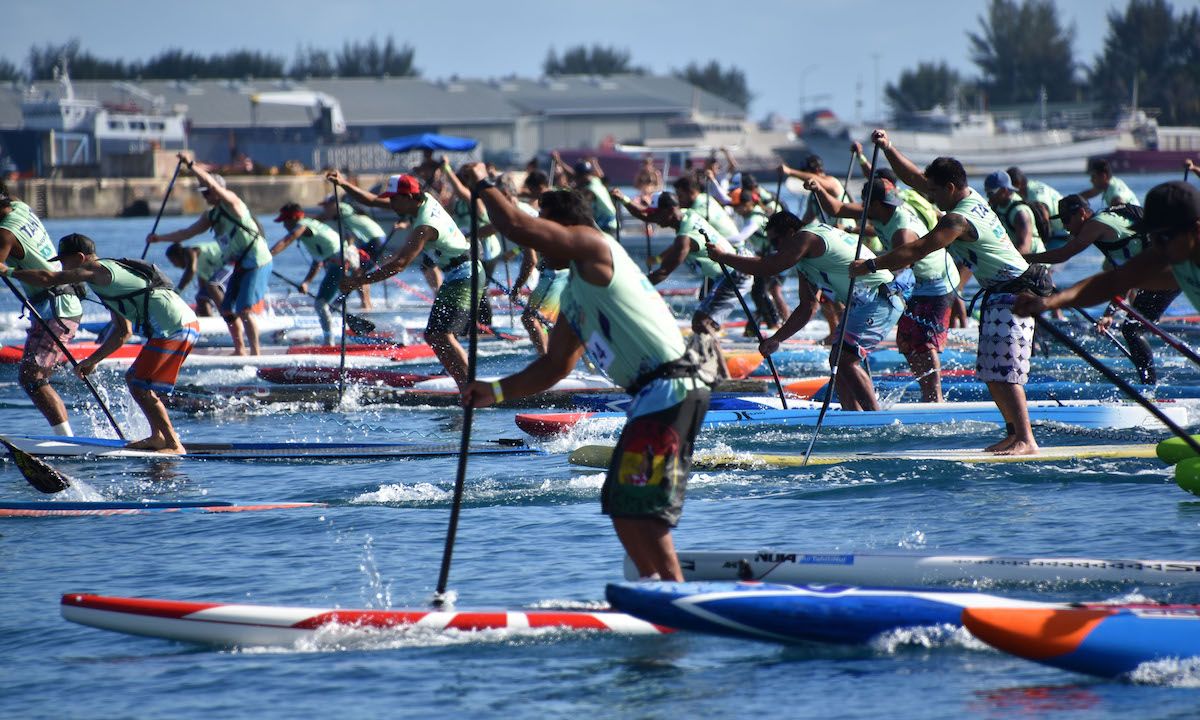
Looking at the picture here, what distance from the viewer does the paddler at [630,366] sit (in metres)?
6.44

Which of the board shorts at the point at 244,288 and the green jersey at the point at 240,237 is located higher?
the green jersey at the point at 240,237

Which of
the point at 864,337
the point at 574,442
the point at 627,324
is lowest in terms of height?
the point at 574,442

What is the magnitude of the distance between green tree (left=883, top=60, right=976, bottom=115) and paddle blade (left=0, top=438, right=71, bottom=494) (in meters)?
136

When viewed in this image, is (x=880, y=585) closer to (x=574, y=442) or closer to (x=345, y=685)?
(x=345, y=685)

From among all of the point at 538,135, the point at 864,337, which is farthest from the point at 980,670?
the point at 538,135

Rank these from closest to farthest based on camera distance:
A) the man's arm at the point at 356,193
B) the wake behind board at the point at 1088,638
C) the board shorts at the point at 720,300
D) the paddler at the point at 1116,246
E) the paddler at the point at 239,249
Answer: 1. the wake behind board at the point at 1088,638
2. the paddler at the point at 1116,246
3. the man's arm at the point at 356,193
4. the board shorts at the point at 720,300
5. the paddler at the point at 239,249

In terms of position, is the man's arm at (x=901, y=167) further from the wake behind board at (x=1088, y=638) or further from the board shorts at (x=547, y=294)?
the board shorts at (x=547, y=294)

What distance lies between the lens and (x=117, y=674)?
276 inches

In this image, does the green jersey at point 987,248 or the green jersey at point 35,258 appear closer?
the green jersey at point 987,248

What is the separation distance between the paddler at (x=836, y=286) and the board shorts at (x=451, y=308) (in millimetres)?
2775

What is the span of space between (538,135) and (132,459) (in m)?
90.0

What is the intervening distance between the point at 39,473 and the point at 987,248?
262 inches

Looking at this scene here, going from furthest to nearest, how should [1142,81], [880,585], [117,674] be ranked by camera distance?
[1142,81], [880,585], [117,674]

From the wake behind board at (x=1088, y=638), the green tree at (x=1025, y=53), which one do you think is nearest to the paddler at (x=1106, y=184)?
the wake behind board at (x=1088, y=638)
